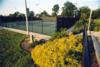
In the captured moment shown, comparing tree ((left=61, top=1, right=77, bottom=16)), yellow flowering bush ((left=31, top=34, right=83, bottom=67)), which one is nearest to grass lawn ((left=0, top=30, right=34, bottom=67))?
yellow flowering bush ((left=31, top=34, right=83, bottom=67))

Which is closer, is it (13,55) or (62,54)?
(62,54)

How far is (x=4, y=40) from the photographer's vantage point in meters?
16.3

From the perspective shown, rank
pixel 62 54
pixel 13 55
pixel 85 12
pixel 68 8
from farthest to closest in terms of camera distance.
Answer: pixel 68 8
pixel 85 12
pixel 13 55
pixel 62 54

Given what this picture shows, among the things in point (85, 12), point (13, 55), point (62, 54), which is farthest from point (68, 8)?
point (62, 54)

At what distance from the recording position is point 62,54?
9.66m

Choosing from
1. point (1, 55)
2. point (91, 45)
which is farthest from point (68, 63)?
point (1, 55)

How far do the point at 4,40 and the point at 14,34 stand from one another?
249cm

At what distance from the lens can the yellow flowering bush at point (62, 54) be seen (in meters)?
9.62

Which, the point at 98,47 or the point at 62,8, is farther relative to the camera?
the point at 62,8

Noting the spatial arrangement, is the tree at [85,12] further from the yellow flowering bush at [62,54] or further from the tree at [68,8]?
the yellow flowering bush at [62,54]

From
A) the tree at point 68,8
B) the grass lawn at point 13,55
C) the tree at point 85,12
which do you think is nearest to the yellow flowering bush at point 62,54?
the grass lawn at point 13,55

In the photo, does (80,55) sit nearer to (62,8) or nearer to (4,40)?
(4,40)

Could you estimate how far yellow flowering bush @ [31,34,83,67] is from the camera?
379 inches

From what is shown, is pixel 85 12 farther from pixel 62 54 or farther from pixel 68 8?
pixel 62 54
